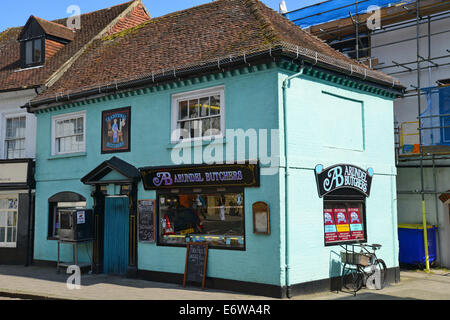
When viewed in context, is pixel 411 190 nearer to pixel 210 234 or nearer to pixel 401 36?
pixel 401 36

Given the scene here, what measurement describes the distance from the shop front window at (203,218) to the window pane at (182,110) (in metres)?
2.09

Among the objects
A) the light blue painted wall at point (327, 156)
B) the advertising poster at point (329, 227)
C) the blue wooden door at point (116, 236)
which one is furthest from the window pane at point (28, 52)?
the advertising poster at point (329, 227)

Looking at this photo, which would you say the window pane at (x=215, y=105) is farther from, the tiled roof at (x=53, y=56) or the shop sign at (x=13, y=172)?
the shop sign at (x=13, y=172)

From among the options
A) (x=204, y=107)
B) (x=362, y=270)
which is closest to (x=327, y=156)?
(x=362, y=270)

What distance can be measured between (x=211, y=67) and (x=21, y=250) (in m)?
9.70

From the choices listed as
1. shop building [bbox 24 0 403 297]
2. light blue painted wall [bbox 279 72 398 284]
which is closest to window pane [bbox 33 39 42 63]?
shop building [bbox 24 0 403 297]

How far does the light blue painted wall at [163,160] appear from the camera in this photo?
10789 mm

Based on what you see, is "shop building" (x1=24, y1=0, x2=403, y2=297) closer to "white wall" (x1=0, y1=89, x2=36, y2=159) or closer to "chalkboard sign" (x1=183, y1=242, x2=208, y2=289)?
"chalkboard sign" (x1=183, y1=242, x2=208, y2=289)

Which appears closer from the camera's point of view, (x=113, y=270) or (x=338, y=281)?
(x=338, y=281)

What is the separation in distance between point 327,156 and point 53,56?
12197mm

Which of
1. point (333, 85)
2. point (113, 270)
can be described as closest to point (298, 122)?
point (333, 85)

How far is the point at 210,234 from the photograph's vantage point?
11992 mm

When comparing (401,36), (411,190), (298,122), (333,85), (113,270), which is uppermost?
(401,36)

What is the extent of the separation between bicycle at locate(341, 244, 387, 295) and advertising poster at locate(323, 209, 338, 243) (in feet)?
1.37
